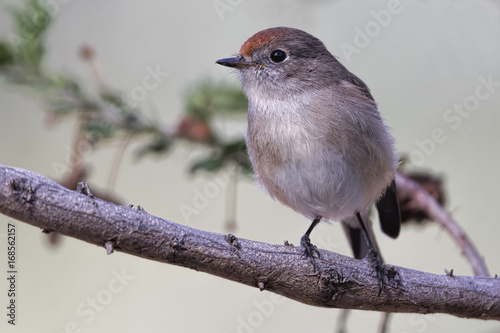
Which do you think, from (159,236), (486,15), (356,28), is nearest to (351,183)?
(159,236)

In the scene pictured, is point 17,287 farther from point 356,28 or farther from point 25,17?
point 356,28

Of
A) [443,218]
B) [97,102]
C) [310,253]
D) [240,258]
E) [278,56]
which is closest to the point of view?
[240,258]

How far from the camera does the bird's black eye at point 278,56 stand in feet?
12.9

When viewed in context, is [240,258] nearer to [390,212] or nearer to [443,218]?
[443,218]

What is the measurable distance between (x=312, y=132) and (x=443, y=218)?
91cm

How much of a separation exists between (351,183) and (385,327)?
0.84 meters

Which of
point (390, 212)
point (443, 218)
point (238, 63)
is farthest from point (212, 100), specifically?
point (443, 218)

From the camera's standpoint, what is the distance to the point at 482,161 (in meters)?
5.43

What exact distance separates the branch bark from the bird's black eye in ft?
4.82

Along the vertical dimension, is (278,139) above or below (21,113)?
below

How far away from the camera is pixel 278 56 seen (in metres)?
3.93

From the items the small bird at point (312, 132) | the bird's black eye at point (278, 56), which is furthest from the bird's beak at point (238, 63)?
the bird's black eye at point (278, 56)

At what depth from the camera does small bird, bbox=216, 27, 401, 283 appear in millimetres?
3590

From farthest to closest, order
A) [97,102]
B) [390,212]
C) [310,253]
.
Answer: [390,212]
[97,102]
[310,253]
